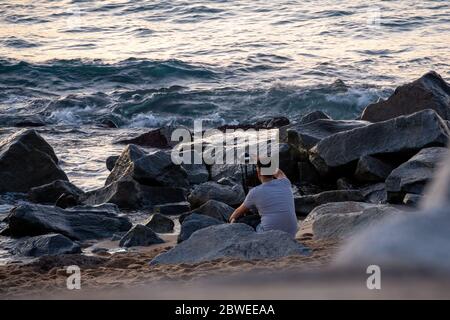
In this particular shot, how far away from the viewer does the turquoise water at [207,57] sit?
20.1 meters

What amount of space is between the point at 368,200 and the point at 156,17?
2151 centimetres

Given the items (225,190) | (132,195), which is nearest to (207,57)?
(132,195)

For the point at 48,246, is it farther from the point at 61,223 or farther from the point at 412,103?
the point at 412,103

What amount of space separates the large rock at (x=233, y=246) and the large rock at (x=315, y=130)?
484cm

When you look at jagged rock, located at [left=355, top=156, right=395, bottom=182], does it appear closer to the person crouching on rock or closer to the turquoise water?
the person crouching on rock

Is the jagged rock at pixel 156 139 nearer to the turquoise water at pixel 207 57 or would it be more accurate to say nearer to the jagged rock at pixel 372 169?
the turquoise water at pixel 207 57

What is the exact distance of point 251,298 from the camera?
1.80m

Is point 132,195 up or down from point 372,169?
down

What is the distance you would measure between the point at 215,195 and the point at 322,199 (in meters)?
1.24

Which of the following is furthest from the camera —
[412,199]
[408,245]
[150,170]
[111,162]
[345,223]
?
[111,162]

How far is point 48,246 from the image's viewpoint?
8.66 metres

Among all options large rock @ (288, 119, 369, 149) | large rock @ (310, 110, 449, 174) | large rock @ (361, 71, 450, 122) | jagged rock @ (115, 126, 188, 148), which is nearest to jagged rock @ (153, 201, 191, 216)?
large rock @ (310, 110, 449, 174)

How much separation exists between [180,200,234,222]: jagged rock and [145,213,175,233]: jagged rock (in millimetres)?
311
